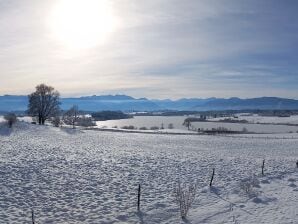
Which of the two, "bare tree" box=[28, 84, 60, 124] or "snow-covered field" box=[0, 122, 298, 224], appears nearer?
"snow-covered field" box=[0, 122, 298, 224]

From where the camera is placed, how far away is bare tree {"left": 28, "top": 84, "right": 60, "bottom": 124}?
338ft

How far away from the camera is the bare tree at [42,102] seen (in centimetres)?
10294

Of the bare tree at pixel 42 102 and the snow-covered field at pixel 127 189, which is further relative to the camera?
the bare tree at pixel 42 102

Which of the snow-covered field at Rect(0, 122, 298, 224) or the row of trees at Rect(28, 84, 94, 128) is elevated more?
the row of trees at Rect(28, 84, 94, 128)

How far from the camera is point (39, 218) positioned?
17.4 metres

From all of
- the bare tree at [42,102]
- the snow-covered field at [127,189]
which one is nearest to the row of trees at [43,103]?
the bare tree at [42,102]

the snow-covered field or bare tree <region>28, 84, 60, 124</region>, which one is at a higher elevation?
bare tree <region>28, 84, 60, 124</region>

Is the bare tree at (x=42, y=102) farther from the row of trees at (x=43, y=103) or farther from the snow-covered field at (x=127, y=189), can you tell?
the snow-covered field at (x=127, y=189)

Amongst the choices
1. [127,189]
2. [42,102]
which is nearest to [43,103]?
[42,102]

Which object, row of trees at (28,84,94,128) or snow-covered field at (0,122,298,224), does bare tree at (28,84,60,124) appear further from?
snow-covered field at (0,122,298,224)

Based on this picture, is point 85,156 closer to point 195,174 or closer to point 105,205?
point 195,174

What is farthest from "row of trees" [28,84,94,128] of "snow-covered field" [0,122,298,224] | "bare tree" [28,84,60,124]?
"snow-covered field" [0,122,298,224]

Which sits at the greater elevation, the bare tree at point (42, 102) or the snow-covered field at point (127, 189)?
the bare tree at point (42, 102)

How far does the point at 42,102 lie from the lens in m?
104
